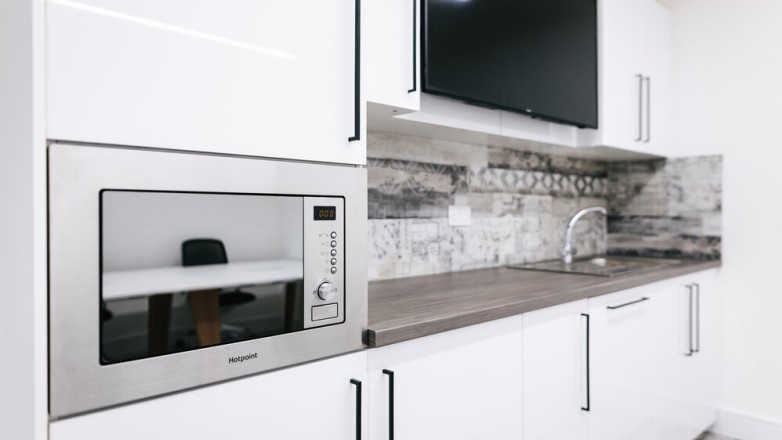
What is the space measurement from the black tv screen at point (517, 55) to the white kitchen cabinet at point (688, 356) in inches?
37.1

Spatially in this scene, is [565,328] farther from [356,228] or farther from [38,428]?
[38,428]

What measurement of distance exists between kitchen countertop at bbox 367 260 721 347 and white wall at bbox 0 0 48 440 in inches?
23.6

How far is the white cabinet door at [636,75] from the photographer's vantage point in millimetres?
2293

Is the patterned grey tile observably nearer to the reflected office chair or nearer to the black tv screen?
the black tv screen

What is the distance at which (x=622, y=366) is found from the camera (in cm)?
194

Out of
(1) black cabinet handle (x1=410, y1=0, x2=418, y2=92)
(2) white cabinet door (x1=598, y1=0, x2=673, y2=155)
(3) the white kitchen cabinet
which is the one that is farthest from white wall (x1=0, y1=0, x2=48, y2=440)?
(3) the white kitchen cabinet

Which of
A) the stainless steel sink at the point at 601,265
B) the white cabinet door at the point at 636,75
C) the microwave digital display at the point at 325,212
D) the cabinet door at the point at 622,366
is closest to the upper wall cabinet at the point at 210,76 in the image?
the microwave digital display at the point at 325,212

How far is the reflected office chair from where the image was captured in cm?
88

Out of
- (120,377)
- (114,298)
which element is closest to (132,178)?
(114,298)

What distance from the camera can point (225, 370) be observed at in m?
0.89

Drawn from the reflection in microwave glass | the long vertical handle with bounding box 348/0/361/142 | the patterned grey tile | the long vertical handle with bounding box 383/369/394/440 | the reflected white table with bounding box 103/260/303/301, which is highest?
the long vertical handle with bounding box 348/0/361/142

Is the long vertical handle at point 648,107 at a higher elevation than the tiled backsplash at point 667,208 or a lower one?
higher

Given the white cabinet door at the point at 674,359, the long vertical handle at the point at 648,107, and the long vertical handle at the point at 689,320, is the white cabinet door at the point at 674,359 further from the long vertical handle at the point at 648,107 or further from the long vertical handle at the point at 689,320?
the long vertical handle at the point at 648,107

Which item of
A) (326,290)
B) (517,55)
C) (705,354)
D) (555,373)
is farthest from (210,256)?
(705,354)
